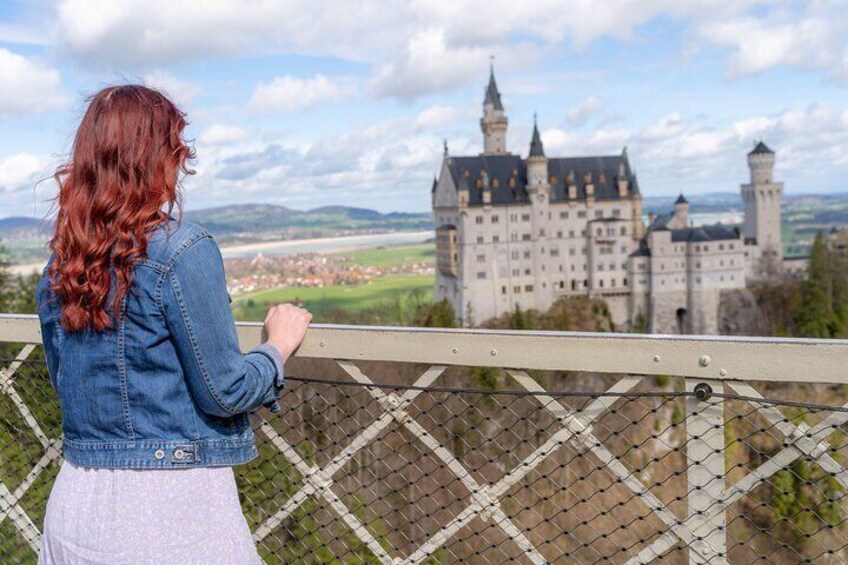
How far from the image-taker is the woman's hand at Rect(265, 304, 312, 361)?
2.20 m

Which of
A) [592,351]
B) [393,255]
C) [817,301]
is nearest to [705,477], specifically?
[592,351]

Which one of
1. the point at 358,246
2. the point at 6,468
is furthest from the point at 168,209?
→ the point at 358,246

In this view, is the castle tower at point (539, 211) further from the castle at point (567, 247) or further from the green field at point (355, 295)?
the green field at point (355, 295)

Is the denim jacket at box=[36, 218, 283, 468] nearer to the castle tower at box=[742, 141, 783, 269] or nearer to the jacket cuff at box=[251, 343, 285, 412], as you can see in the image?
the jacket cuff at box=[251, 343, 285, 412]

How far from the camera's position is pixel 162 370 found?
176cm

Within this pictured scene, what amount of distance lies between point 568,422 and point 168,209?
1177 millimetres

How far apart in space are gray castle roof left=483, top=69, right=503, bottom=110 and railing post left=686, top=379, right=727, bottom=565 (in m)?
52.1

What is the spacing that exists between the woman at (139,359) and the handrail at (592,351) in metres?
0.60

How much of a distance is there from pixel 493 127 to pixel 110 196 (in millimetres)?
51915

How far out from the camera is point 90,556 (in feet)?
5.82

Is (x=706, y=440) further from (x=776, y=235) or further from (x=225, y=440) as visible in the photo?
(x=776, y=235)

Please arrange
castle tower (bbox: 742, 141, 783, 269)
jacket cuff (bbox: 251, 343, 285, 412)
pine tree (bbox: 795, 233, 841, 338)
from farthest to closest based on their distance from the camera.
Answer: castle tower (bbox: 742, 141, 783, 269) → pine tree (bbox: 795, 233, 841, 338) → jacket cuff (bbox: 251, 343, 285, 412)

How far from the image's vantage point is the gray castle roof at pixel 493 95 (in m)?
53.1

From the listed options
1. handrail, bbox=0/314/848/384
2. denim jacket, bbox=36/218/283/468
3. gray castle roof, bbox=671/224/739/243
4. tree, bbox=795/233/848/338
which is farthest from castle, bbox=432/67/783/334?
denim jacket, bbox=36/218/283/468
